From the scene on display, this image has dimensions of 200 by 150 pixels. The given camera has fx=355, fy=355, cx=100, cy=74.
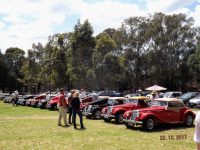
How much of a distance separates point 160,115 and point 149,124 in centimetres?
84

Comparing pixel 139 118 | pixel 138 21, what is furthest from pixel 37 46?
pixel 139 118

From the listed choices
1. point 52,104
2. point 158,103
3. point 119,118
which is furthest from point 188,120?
point 52,104

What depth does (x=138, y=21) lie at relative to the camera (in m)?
58.4

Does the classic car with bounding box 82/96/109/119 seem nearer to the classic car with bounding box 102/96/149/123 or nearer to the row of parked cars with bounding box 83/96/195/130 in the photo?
the row of parked cars with bounding box 83/96/195/130

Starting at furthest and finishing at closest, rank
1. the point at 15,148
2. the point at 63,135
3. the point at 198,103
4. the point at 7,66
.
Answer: the point at 7,66 → the point at 198,103 → the point at 63,135 → the point at 15,148

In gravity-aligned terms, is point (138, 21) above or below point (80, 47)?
above

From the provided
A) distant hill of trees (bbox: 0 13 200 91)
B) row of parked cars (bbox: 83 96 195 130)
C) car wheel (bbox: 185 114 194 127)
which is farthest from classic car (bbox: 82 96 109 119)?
distant hill of trees (bbox: 0 13 200 91)

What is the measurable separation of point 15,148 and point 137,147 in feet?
12.9

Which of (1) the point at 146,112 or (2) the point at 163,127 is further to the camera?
(2) the point at 163,127

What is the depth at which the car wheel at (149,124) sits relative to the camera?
1645 cm

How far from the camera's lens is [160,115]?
17.1 metres

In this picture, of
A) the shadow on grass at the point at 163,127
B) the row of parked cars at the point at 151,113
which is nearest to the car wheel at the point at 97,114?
the row of parked cars at the point at 151,113

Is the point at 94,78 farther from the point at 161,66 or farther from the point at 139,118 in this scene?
the point at 139,118

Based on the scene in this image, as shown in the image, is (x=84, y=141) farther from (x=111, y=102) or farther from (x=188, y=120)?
(x=111, y=102)
